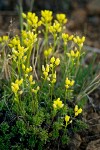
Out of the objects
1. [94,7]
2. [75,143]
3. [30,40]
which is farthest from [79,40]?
[94,7]

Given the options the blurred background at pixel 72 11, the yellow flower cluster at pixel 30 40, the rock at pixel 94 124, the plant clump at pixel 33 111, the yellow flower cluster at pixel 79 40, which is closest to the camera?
the plant clump at pixel 33 111

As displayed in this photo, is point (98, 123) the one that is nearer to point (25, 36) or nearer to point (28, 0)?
point (25, 36)

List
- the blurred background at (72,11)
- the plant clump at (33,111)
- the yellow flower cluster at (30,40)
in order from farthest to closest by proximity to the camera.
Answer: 1. the blurred background at (72,11)
2. the yellow flower cluster at (30,40)
3. the plant clump at (33,111)

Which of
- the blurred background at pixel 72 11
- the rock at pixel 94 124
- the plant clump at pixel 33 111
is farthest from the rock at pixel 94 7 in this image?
the rock at pixel 94 124

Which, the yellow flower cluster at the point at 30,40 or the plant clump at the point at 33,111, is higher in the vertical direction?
the yellow flower cluster at the point at 30,40

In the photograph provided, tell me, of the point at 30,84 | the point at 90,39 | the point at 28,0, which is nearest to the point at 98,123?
the point at 30,84

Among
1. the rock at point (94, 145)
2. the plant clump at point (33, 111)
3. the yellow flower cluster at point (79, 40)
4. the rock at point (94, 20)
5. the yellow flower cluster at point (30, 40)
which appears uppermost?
the rock at point (94, 20)

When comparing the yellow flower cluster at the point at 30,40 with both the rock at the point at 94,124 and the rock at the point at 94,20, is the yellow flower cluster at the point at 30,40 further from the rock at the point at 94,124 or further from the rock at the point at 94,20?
the rock at the point at 94,20
